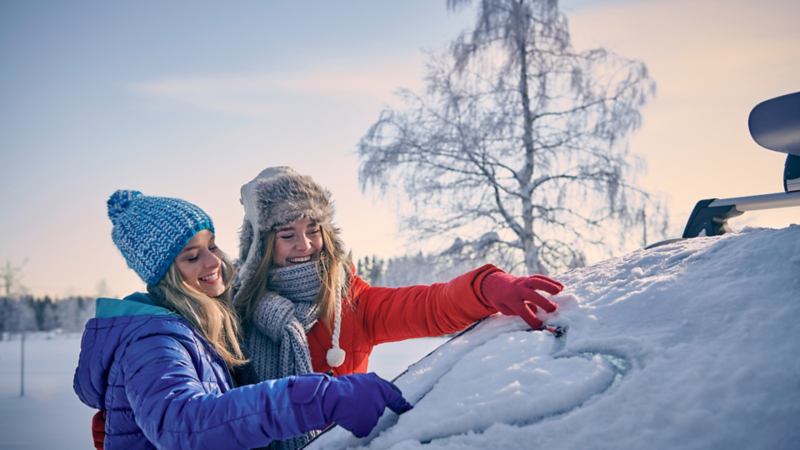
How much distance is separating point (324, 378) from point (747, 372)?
843 mm

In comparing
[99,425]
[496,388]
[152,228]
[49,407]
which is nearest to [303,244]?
[152,228]

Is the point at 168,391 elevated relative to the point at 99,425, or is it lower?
elevated

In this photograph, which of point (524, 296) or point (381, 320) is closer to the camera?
point (524, 296)

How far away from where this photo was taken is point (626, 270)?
1287 mm

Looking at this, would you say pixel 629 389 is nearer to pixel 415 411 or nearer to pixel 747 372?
pixel 747 372

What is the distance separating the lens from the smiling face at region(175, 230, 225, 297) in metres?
1.74

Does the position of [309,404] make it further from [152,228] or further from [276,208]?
[276,208]

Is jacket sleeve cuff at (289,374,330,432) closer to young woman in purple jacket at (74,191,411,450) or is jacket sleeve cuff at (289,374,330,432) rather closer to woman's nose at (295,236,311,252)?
young woman in purple jacket at (74,191,411,450)

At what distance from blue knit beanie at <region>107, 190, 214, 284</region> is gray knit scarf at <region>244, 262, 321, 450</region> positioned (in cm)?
41

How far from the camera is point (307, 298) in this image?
2174 mm

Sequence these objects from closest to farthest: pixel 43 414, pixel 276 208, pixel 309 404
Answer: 1. pixel 309 404
2. pixel 276 208
3. pixel 43 414

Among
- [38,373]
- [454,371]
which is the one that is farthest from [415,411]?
[38,373]

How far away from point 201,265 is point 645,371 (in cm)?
148

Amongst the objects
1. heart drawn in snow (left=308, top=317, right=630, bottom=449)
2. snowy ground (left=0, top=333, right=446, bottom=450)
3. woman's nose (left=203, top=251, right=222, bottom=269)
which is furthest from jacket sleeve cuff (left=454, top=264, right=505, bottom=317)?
snowy ground (left=0, top=333, right=446, bottom=450)
